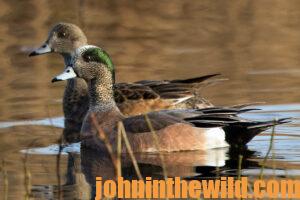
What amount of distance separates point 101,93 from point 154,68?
2708mm

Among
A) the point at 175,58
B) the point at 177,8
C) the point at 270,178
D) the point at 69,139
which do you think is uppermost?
the point at 177,8

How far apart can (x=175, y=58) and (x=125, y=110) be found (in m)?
2.97

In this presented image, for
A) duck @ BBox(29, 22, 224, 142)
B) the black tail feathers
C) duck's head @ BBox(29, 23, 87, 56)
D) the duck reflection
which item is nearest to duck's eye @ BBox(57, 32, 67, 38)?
duck's head @ BBox(29, 23, 87, 56)

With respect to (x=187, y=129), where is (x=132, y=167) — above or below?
below

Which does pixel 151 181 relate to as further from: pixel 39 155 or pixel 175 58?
pixel 175 58

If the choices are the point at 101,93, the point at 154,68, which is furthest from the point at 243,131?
the point at 154,68

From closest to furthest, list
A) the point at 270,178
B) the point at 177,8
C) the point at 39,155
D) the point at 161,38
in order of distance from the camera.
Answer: the point at 270,178
the point at 39,155
the point at 161,38
the point at 177,8

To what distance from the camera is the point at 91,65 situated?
9.84m

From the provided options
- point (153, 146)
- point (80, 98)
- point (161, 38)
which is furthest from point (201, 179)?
point (161, 38)

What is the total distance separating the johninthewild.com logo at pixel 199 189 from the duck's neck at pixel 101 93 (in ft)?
6.75

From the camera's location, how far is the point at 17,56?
13312 mm

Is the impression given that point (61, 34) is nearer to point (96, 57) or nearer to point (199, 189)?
point (96, 57)

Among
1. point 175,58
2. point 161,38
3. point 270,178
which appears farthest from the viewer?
point 161,38

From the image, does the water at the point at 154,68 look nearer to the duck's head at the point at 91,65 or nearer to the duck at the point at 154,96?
the duck at the point at 154,96
